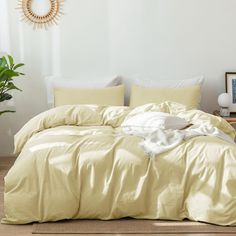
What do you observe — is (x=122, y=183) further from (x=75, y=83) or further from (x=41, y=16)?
(x=41, y=16)

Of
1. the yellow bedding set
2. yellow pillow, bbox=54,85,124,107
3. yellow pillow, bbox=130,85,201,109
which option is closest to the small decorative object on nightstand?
yellow pillow, bbox=130,85,201,109

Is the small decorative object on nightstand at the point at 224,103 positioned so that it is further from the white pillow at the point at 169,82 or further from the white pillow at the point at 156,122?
the white pillow at the point at 156,122

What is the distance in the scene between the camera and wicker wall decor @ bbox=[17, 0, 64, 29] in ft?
14.7

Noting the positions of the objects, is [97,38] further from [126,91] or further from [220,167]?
[220,167]

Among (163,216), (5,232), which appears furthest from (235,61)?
(5,232)

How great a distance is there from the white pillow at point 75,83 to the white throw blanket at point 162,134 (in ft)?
4.03

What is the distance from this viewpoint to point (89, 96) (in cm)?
425

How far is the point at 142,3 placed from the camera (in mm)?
4527

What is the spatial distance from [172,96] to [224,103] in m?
0.58

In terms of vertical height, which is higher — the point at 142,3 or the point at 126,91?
the point at 142,3

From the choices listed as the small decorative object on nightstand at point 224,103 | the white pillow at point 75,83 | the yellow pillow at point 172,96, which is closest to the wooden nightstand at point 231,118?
the small decorative object on nightstand at point 224,103

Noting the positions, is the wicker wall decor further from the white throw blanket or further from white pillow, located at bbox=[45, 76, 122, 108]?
the white throw blanket

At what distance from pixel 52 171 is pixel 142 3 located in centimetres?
250

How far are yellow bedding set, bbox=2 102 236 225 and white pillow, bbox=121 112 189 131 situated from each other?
0.33m
